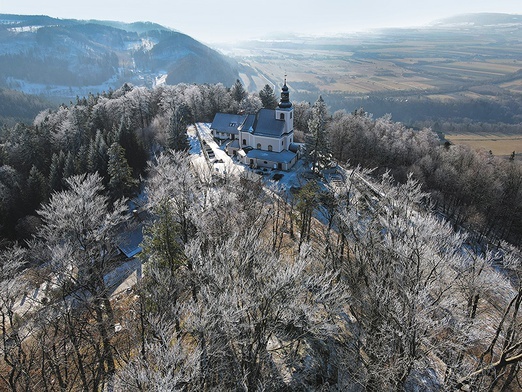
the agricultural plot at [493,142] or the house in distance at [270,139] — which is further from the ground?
the house in distance at [270,139]

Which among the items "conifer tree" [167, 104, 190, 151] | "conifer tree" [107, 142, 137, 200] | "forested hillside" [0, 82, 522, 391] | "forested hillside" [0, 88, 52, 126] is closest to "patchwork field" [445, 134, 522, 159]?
"forested hillside" [0, 82, 522, 391]

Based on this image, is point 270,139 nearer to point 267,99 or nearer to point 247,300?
point 267,99

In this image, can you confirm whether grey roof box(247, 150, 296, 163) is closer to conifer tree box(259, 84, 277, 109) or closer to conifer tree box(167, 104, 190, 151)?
conifer tree box(167, 104, 190, 151)

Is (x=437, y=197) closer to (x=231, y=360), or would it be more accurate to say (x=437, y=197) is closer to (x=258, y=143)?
(x=258, y=143)

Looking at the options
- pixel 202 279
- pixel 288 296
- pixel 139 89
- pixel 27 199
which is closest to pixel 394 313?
pixel 288 296

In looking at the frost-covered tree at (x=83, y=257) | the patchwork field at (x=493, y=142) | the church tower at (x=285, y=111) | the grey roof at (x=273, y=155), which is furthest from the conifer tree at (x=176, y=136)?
the patchwork field at (x=493, y=142)

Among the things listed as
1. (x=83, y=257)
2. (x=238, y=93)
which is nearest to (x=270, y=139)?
(x=238, y=93)

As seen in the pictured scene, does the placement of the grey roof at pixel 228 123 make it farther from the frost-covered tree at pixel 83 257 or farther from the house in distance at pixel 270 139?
the frost-covered tree at pixel 83 257
